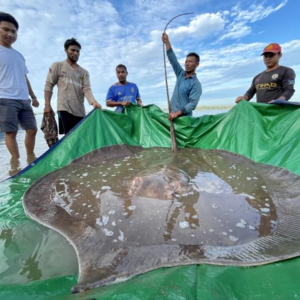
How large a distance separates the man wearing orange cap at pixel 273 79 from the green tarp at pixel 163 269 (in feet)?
2.67

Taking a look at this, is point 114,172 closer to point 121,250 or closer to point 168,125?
point 121,250

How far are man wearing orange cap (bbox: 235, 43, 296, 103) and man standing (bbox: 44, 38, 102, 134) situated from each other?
10.3 ft

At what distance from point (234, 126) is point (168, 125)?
4.29ft

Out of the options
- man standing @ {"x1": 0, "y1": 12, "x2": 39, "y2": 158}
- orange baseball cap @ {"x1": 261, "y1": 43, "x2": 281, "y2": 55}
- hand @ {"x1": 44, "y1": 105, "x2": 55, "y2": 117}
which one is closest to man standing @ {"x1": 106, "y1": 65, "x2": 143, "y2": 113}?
hand @ {"x1": 44, "y1": 105, "x2": 55, "y2": 117}

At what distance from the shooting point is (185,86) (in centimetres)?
481

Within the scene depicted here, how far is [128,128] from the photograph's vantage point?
180 inches

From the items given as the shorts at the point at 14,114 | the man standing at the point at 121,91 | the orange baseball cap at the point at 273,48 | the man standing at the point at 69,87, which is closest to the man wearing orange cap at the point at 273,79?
the orange baseball cap at the point at 273,48

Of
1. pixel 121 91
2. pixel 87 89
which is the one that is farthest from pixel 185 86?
pixel 87 89

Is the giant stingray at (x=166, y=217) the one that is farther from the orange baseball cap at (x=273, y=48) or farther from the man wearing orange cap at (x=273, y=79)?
the orange baseball cap at (x=273, y=48)

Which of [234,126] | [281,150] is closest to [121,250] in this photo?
[281,150]

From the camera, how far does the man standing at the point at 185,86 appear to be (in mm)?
4539

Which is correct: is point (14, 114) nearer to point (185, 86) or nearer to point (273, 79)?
point (185, 86)

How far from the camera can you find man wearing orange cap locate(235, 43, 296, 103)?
399 centimetres

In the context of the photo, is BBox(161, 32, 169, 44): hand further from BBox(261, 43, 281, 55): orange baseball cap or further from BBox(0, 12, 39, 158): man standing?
BBox(0, 12, 39, 158): man standing
